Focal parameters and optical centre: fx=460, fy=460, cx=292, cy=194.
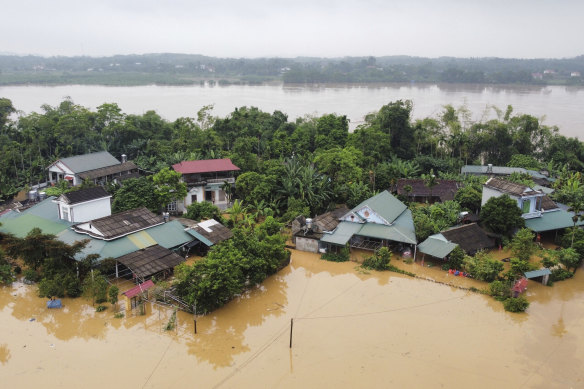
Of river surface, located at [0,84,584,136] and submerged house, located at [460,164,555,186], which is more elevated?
river surface, located at [0,84,584,136]

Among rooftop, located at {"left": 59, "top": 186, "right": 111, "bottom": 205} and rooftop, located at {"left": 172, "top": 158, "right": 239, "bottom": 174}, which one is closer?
rooftop, located at {"left": 59, "top": 186, "right": 111, "bottom": 205}

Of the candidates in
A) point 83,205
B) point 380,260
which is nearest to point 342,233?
point 380,260

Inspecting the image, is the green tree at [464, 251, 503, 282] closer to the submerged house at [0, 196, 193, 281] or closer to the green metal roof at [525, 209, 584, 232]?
the green metal roof at [525, 209, 584, 232]

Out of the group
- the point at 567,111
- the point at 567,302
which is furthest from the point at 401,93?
the point at 567,302

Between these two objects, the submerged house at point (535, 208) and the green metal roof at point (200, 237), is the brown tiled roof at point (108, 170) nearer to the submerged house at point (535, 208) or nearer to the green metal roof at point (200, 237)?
the green metal roof at point (200, 237)

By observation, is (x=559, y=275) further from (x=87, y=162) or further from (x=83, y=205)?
(x=87, y=162)

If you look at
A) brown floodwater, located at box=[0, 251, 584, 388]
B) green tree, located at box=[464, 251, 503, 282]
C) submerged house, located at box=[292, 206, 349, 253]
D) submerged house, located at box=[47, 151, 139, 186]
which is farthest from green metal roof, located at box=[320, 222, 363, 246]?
submerged house, located at box=[47, 151, 139, 186]
